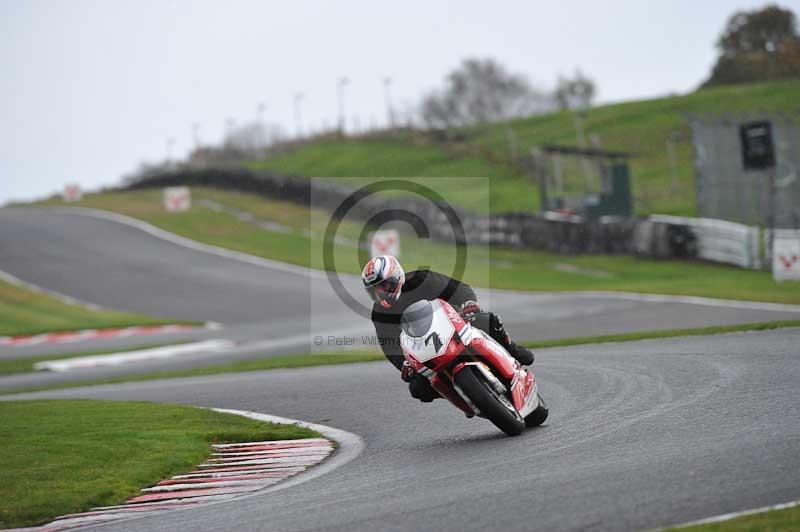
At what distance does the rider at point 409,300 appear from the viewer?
875 centimetres

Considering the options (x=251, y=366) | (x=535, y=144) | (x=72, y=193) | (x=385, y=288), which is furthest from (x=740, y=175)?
(x=72, y=193)

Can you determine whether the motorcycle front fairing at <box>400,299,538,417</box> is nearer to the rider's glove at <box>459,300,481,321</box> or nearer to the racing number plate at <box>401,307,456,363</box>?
the racing number plate at <box>401,307,456,363</box>

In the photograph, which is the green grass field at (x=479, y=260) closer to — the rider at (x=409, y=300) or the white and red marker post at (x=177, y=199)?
the white and red marker post at (x=177, y=199)

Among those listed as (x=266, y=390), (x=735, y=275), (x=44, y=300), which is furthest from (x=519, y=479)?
(x=44, y=300)

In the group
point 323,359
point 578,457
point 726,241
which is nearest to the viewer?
point 578,457

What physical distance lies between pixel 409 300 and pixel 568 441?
68.8 inches

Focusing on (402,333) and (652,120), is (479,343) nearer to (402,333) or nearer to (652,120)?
(402,333)

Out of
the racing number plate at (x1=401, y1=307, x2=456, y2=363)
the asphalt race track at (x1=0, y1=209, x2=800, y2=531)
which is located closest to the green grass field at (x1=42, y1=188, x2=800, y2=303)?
the asphalt race track at (x1=0, y1=209, x2=800, y2=531)

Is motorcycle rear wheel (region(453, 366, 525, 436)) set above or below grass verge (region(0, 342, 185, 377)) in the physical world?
above

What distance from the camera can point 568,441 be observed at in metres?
8.22

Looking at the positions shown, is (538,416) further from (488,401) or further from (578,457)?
(578,457)

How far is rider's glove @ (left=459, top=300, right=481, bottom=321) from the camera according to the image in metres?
9.04

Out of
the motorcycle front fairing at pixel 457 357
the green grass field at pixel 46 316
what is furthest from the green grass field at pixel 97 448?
the green grass field at pixel 46 316

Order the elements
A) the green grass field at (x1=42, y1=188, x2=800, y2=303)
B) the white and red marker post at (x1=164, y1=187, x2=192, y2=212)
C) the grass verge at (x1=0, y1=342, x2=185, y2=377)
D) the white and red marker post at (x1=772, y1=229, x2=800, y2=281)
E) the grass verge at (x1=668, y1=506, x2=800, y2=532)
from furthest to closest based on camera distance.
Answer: the white and red marker post at (x1=164, y1=187, x2=192, y2=212)
the green grass field at (x1=42, y1=188, x2=800, y2=303)
the white and red marker post at (x1=772, y1=229, x2=800, y2=281)
the grass verge at (x1=0, y1=342, x2=185, y2=377)
the grass verge at (x1=668, y1=506, x2=800, y2=532)
